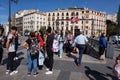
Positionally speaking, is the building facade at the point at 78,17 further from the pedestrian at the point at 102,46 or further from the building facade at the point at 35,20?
the pedestrian at the point at 102,46

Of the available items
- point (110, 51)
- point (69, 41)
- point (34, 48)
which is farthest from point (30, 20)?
point (34, 48)

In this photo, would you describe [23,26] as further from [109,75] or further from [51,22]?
[109,75]

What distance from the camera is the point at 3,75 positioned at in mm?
8789

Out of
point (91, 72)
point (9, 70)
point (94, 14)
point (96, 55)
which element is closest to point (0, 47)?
point (9, 70)

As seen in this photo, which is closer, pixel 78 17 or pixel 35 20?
pixel 78 17

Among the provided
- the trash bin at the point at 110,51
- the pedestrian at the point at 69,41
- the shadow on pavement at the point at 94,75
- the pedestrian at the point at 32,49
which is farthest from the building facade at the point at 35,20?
the pedestrian at the point at 32,49

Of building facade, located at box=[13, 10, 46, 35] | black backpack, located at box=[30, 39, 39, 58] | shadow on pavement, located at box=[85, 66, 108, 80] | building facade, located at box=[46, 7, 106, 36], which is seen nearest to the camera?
black backpack, located at box=[30, 39, 39, 58]

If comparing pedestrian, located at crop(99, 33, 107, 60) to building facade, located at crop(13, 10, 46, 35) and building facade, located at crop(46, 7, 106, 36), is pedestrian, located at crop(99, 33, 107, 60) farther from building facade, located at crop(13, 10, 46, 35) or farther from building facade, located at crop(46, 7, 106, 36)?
building facade, located at crop(13, 10, 46, 35)

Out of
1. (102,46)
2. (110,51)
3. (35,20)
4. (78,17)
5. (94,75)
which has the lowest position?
(94,75)

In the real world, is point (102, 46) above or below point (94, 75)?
above

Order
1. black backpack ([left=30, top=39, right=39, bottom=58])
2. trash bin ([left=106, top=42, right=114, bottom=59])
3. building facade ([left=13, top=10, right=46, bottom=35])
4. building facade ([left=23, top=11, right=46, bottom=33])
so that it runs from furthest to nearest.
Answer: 1. building facade ([left=13, top=10, right=46, bottom=35])
2. building facade ([left=23, top=11, right=46, bottom=33])
3. trash bin ([left=106, top=42, right=114, bottom=59])
4. black backpack ([left=30, top=39, right=39, bottom=58])

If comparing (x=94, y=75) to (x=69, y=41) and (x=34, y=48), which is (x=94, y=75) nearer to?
(x=34, y=48)

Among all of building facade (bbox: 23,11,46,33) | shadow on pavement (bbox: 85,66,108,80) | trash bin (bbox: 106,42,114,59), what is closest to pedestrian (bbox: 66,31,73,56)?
trash bin (bbox: 106,42,114,59)

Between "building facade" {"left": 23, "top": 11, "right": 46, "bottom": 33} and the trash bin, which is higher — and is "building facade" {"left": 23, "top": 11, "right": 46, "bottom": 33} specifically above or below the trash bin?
above
